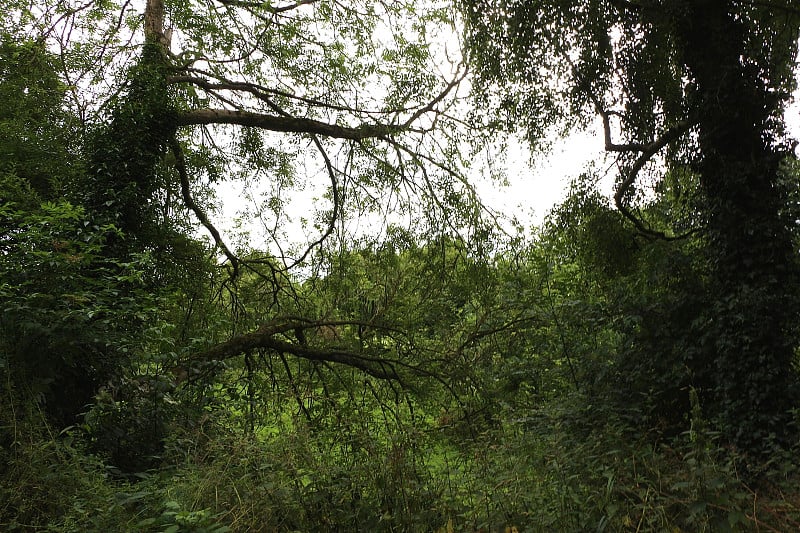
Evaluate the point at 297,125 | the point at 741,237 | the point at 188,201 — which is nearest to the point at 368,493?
the point at 741,237

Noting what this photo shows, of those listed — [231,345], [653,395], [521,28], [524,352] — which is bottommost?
[653,395]

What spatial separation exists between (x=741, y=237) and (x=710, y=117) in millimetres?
1539

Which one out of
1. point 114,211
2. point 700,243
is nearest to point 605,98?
point 700,243

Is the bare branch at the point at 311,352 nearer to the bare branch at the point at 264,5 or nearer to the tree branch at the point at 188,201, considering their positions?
the tree branch at the point at 188,201

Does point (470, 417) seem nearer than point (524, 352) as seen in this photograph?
Yes

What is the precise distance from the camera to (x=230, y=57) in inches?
344

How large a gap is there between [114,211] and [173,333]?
1696 millimetres

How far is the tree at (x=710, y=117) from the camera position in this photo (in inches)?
239

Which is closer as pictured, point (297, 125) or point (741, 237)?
point (741, 237)

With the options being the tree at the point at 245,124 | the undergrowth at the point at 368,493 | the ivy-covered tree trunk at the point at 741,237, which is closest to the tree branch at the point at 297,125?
the tree at the point at 245,124

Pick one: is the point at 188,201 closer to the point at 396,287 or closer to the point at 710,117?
the point at 396,287

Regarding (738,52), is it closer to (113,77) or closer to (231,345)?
(231,345)

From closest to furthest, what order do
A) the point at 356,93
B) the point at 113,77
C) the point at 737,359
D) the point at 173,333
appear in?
the point at 737,359 < the point at 173,333 < the point at 113,77 < the point at 356,93

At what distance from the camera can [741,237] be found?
6418 mm
